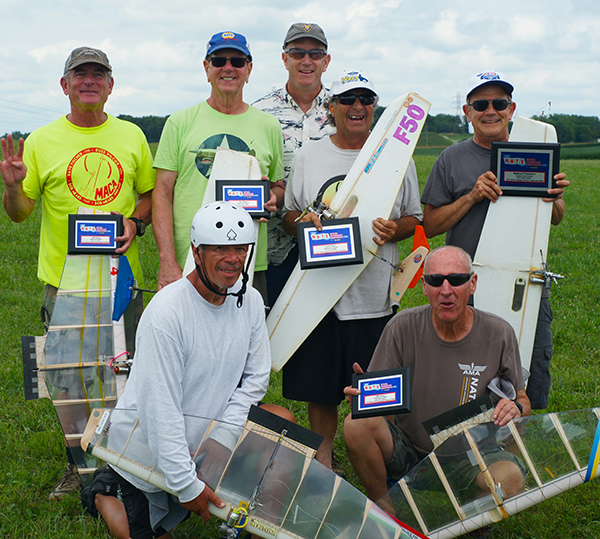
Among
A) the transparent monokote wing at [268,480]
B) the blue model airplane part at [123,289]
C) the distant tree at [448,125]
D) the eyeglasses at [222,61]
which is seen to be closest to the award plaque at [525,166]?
the eyeglasses at [222,61]

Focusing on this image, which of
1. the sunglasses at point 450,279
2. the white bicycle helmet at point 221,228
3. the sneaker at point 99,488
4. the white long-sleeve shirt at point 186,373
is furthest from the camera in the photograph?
the sneaker at point 99,488

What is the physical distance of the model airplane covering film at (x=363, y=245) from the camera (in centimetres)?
353

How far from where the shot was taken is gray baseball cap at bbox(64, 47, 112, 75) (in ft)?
11.4

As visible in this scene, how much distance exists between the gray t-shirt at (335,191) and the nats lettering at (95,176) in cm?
104

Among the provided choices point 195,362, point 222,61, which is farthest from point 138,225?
point 195,362

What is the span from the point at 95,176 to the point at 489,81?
231 centimetres

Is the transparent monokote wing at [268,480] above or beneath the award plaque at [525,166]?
beneath

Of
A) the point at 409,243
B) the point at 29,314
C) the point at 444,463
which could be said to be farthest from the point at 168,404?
the point at 409,243

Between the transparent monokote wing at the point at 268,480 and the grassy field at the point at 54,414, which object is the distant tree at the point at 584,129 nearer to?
the grassy field at the point at 54,414

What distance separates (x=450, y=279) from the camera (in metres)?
2.94

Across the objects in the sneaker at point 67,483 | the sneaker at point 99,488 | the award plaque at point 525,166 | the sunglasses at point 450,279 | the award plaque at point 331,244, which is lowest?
the sneaker at point 67,483

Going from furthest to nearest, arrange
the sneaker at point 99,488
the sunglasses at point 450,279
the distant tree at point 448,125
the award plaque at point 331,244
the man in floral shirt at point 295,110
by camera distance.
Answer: the distant tree at point 448,125 → the man in floral shirt at point 295,110 → the award plaque at point 331,244 → the sneaker at point 99,488 → the sunglasses at point 450,279

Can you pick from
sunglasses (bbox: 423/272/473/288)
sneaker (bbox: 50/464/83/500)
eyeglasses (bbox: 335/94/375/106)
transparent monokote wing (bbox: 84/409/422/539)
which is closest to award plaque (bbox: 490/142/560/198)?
eyeglasses (bbox: 335/94/375/106)

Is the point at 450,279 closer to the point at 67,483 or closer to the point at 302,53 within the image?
the point at 302,53
